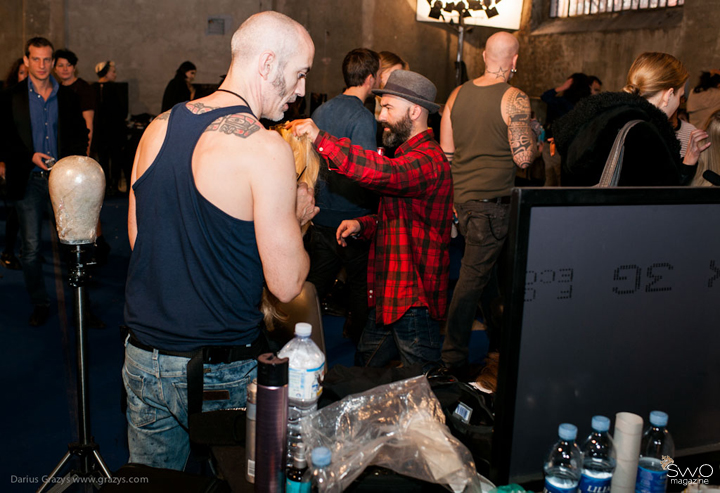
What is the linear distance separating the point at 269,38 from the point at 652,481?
1332 mm

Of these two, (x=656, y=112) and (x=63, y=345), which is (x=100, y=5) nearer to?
(x=63, y=345)

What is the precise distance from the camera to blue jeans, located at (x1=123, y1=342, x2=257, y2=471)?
1.69 meters

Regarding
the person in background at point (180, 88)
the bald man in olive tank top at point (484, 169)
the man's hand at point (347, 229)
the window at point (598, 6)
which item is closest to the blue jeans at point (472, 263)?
the bald man in olive tank top at point (484, 169)

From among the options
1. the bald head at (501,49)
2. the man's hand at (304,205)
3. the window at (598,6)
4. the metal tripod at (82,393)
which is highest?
the window at (598,6)

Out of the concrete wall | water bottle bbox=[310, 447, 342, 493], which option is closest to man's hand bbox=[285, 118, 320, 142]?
water bottle bbox=[310, 447, 342, 493]

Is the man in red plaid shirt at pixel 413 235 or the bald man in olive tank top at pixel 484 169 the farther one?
the bald man in olive tank top at pixel 484 169

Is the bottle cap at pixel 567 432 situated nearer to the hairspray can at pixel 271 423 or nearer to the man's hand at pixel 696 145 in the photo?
the hairspray can at pixel 271 423

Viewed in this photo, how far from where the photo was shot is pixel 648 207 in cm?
121

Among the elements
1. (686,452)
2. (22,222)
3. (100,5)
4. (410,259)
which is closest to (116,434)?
(410,259)

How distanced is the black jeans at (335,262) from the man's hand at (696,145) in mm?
1747

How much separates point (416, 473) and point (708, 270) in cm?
72

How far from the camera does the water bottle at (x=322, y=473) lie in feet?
3.82

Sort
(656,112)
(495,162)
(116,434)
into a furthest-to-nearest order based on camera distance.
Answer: (495,162)
(116,434)
(656,112)

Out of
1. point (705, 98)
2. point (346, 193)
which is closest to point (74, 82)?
point (346, 193)
